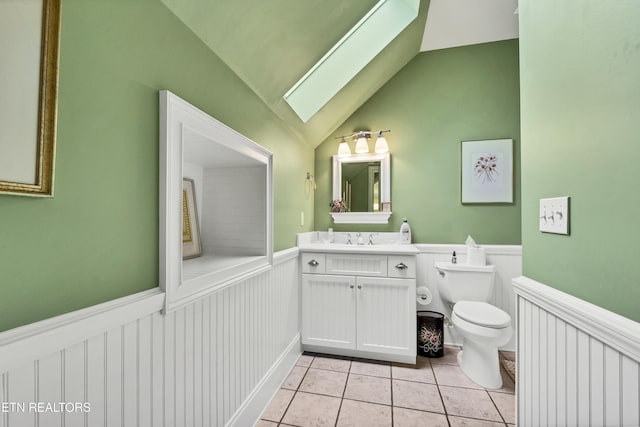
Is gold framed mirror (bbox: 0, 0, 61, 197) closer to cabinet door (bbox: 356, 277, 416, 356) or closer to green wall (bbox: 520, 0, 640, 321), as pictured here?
green wall (bbox: 520, 0, 640, 321)

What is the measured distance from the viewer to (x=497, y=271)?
2.37 metres

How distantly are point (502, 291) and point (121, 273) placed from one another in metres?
2.69

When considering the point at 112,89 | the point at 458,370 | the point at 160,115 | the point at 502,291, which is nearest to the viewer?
the point at 112,89

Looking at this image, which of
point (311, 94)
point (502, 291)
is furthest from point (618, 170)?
point (502, 291)

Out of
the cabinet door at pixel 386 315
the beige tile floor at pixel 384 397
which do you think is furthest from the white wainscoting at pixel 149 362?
the cabinet door at pixel 386 315

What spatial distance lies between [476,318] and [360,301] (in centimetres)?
78

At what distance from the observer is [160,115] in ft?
2.98

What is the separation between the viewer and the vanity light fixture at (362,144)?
261 cm

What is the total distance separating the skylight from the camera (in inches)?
78.3

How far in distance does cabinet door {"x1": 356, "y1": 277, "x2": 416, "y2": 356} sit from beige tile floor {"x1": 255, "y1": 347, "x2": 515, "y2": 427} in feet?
0.55

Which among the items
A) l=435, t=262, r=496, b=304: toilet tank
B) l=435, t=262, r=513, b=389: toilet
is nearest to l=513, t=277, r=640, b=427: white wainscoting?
l=435, t=262, r=513, b=389: toilet

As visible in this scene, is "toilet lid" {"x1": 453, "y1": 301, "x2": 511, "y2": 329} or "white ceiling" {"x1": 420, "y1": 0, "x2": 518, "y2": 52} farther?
"white ceiling" {"x1": 420, "y1": 0, "x2": 518, "y2": 52}

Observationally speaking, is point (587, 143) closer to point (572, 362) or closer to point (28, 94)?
point (572, 362)

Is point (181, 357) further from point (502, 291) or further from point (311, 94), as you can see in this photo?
point (502, 291)
